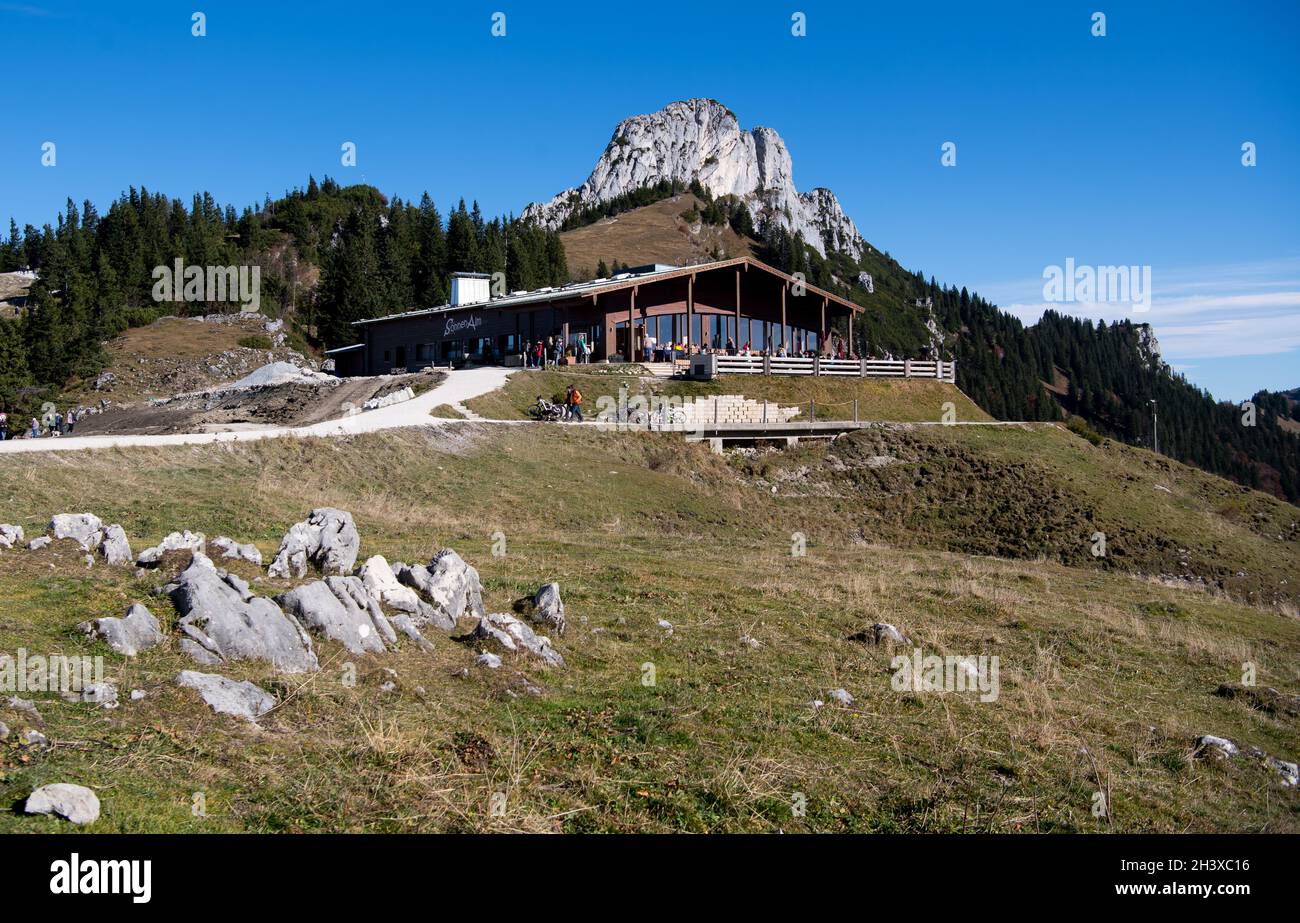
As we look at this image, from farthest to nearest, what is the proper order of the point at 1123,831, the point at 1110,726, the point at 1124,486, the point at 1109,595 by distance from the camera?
the point at 1124,486
the point at 1109,595
the point at 1110,726
the point at 1123,831

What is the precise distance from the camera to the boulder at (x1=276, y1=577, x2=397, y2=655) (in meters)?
10.6

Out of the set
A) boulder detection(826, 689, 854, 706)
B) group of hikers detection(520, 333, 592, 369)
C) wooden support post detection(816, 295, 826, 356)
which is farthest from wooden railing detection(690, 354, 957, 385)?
boulder detection(826, 689, 854, 706)

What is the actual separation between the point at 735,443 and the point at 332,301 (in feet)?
206

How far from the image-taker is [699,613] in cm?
1505

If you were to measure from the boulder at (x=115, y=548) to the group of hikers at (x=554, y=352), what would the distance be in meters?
39.2

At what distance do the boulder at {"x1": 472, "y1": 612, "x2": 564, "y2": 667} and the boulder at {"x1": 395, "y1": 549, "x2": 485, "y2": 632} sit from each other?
2.82 feet

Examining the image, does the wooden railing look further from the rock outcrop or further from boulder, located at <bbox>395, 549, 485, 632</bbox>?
the rock outcrop

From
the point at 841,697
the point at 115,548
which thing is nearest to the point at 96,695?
the point at 115,548

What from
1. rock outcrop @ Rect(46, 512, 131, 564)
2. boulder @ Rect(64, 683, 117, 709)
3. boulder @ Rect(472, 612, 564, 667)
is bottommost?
boulder @ Rect(472, 612, 564, 667)

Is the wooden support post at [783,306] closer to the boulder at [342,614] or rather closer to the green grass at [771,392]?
the green grass at [771,392]

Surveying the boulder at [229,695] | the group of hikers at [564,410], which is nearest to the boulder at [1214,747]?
the boulder at [229,695]

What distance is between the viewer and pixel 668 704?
10.2 m
